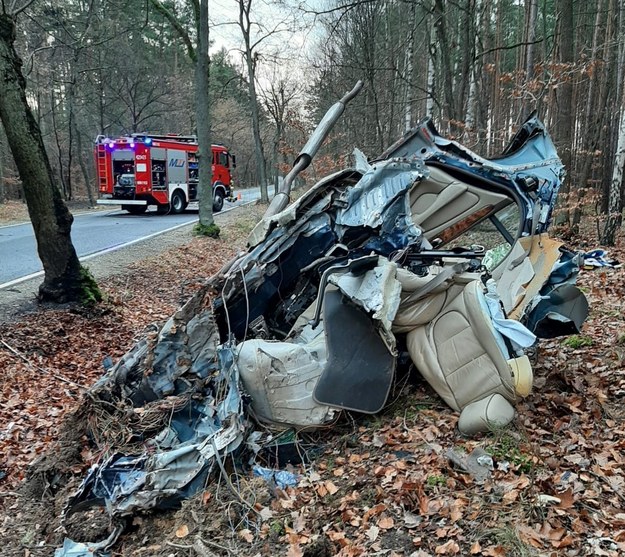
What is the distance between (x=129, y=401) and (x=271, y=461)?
1467mm

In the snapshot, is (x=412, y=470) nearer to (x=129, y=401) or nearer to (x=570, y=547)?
(x=570, y=547)

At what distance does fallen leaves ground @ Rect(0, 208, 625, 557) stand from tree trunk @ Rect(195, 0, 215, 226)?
9.02 metres

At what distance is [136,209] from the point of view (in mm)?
20312

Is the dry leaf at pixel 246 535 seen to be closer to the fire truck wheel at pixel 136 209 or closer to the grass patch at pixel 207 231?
the grass patch at pixel 207 231

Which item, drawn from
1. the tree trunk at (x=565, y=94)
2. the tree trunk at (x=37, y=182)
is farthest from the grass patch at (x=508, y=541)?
the tree trunk at (x=565, y=94)

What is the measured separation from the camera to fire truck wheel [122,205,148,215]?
65.4 ft

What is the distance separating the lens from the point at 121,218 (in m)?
18.2

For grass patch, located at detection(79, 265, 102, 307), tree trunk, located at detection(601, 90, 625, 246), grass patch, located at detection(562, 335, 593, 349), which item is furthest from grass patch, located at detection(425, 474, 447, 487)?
tree trunk, located at detection(601, 90, 625, 246)

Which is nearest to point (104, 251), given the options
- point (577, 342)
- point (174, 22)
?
point (174, 22)

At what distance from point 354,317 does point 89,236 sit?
36.5 ft

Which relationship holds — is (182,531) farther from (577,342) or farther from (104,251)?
(104,251)

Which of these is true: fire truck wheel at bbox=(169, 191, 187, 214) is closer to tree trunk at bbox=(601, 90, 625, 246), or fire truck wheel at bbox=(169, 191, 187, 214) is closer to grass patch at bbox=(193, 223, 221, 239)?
grass patch at bbox=(193, 223, 221, 239)

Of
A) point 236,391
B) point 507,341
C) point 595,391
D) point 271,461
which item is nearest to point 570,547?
point 507,341

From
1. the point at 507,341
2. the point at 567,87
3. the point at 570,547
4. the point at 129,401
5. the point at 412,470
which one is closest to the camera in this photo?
the point at 570,547
